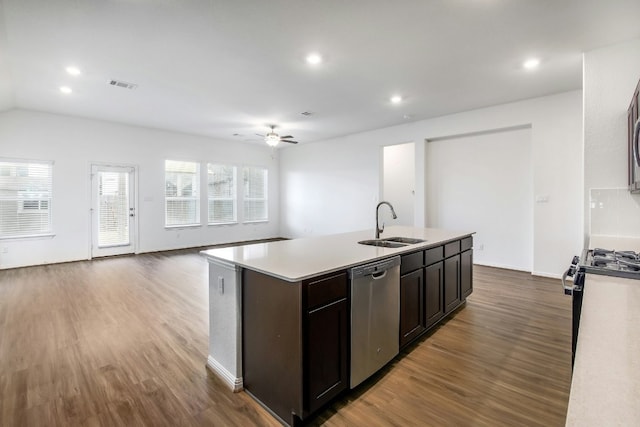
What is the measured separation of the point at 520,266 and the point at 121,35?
647 centimetres

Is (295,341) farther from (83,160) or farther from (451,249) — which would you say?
(83,160)

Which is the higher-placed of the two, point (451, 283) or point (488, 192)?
point (488, 192)

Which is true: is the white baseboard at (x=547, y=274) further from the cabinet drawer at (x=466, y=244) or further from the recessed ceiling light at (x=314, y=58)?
the recessed ceiling light at (x=314, y=58)

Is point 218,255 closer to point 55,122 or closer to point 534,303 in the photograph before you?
point 534,303

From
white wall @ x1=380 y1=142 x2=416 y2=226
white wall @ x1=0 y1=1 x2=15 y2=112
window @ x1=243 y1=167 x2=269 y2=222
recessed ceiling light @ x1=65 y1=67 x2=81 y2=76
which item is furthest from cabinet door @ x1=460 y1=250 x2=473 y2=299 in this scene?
window @ x1=243 y1=167 x2=269 y2=222

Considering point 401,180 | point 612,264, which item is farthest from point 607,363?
point 401,180

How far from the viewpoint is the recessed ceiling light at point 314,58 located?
11.1 feet

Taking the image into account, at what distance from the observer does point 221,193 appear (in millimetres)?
8383

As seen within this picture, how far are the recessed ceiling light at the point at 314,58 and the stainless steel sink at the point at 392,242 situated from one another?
7.12 feet

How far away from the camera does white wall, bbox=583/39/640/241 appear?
2.88m

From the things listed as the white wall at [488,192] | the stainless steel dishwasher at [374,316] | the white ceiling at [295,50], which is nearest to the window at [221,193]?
the white ceiling at [295,50]

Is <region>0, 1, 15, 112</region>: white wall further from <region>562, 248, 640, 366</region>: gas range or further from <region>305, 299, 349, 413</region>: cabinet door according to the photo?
<region>562, 248, 640, 366</region>: gas range

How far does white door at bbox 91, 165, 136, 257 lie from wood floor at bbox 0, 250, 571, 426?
2.51m

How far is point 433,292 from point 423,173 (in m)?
3.89
